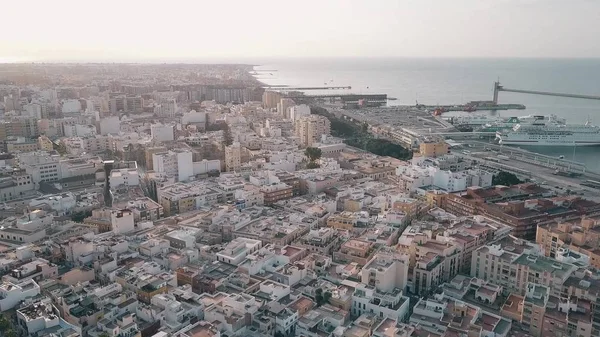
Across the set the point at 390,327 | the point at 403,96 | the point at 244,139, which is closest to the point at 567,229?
the point at 390,327

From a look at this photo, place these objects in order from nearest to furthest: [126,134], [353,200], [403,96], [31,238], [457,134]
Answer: [31,238], [353,200], [126,134], [457,134], [403,96]

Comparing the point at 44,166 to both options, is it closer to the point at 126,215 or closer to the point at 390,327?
the point at 126,215

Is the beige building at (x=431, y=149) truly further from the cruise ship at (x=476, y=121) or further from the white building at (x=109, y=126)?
the white building at (x=109, y=126)

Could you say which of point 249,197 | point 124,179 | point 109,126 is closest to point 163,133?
point 109,126

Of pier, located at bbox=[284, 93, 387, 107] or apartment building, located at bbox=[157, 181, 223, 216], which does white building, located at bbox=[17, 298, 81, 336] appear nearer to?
apartment building, located at bbox=[157, 181, 223, 216]

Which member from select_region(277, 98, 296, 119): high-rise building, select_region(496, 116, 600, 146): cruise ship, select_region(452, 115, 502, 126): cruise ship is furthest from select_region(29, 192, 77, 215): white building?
select_region(452, 115, 502, 126): cruise ship
